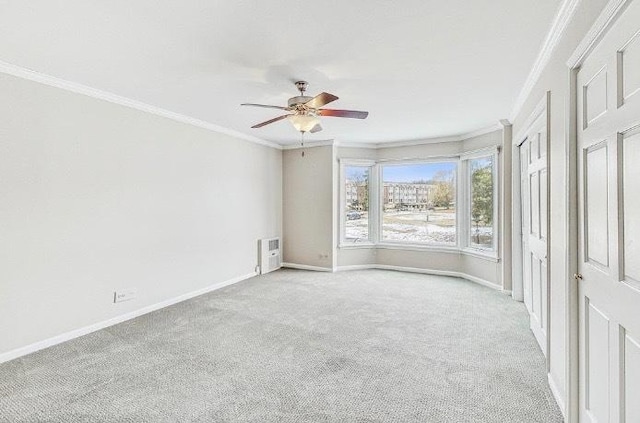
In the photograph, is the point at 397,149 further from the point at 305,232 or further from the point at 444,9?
the point at 444,9

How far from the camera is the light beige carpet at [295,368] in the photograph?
2.05 metres

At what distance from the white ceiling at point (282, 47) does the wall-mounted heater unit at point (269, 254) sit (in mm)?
2752

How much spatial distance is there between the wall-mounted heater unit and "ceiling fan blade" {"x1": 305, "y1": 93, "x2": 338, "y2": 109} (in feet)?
11.3

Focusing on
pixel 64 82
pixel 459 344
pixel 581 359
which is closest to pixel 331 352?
pixel 459 344

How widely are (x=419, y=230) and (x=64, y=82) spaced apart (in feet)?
17.7

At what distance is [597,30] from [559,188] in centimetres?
93

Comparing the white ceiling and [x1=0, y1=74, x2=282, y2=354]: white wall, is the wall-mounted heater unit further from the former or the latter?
the white ceiling

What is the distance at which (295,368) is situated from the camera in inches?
101

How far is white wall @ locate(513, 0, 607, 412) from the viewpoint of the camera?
1.86m

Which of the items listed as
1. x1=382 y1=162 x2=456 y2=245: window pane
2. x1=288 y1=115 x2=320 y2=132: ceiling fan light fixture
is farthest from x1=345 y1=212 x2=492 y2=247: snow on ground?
x1=288 y1=115 x2=320 y2=132: ceiling fan light fixture

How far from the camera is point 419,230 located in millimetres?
6109

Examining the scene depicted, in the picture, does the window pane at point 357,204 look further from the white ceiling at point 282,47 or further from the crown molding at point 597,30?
the crown molding at point 597,30

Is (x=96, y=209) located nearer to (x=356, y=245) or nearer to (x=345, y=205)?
(x=345, y=205)

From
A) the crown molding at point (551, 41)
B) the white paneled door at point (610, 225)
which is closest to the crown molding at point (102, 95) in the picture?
the crown molding at point (551, 41)
